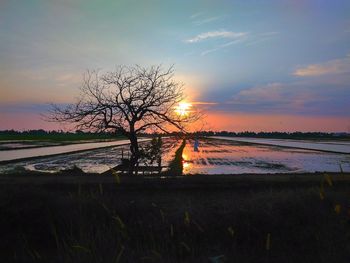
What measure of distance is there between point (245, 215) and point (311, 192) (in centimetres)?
241

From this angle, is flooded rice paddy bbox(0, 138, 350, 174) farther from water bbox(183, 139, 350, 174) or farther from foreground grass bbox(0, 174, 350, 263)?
foreground grass bbox(0, 174, 350, 263)

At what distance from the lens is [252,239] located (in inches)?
444

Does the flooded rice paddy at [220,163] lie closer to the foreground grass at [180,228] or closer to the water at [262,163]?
the water at [262,163]

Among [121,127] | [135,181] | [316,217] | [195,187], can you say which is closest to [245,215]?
[316,217]

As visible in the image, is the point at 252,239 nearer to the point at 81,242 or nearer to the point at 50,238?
the point at 81,242

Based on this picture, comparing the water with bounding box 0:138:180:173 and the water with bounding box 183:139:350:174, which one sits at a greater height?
the water with bounding box 0:138:180:173

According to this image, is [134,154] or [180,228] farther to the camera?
[134,154]

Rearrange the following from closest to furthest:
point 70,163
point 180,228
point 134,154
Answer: point 180,228 → point 134,154 → point 70,163

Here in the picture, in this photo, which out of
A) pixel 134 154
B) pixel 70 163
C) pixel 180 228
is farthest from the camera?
pixel 70 163

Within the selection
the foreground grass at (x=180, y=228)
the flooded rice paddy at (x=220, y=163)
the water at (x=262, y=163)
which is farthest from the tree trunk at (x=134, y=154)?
the foreground grass at (x=180, y=228)

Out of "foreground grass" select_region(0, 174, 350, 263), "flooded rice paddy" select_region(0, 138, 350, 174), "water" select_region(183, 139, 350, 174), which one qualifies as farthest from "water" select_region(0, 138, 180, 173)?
"foreground grass" select_region(0, 174, 350, 263)

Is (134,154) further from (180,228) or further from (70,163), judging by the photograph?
(180,228)

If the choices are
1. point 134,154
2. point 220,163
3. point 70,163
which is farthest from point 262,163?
point 70,163

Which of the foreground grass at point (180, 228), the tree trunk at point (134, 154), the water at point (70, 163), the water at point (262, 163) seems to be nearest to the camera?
the foreground grass at point (180, 228)
